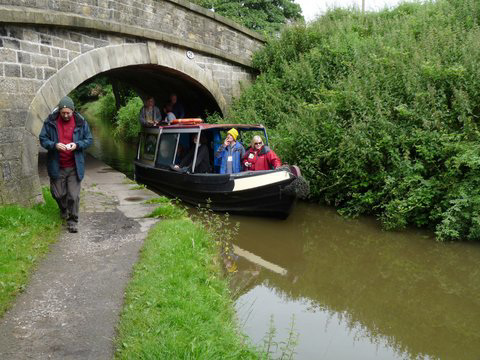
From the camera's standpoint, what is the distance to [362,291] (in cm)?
527

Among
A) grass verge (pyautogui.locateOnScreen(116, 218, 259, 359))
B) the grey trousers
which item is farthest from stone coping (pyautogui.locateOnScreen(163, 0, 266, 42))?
grass verge (pyautogui.locateOnScreen(116, 218, 259, 359))

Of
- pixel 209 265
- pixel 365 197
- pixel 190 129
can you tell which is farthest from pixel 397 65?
pixel 209 265

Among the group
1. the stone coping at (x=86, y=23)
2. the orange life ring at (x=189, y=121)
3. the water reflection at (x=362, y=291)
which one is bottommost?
the water reflection at (x=362, y=291)

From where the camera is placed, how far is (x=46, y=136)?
5.27 metres

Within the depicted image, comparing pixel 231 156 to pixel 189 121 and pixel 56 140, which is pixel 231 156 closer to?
pixel 189 121

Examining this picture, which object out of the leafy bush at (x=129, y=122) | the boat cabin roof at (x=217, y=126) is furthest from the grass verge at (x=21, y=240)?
the leafy bush at (x=129, y=122)

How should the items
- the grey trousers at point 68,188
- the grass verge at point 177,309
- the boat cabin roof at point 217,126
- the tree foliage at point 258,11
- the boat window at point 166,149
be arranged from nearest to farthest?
the grass verge at point 177,309
the grey trousers at point 68,188
the boat cabin roof at point 217,126
the boat window at point 166,149
the tree foliage at point 258,11

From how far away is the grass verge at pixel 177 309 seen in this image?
2963mm

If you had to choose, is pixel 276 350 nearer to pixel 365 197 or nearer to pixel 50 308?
pixel 50 308

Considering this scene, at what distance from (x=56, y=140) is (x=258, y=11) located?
20.7 meters

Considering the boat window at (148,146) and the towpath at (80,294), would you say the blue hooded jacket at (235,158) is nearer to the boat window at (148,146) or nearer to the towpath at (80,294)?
the towpath at (80,294)

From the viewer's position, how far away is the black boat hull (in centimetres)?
748

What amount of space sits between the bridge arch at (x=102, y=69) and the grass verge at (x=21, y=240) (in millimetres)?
1497

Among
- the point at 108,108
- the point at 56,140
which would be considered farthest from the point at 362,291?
the point at 108,108
